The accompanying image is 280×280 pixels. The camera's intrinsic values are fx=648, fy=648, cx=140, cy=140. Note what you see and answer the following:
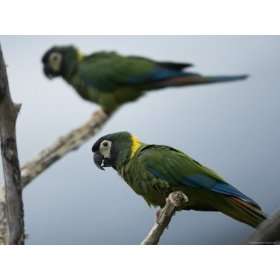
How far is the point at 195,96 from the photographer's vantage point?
290cm

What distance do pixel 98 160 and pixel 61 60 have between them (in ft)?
1.57

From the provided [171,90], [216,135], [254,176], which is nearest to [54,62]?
[171,90]

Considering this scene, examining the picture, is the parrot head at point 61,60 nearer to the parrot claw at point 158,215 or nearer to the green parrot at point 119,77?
the green parrot at point 119,77

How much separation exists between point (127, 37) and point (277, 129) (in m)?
0.79

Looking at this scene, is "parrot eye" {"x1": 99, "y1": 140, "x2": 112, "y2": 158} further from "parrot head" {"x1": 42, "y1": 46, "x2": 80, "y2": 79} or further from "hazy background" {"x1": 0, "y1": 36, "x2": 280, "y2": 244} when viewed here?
"parrot head" {"x1": 42, "y1": 46, "x2": 80, "y2": 79}

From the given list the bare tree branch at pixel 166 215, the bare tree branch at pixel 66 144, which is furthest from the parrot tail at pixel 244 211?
the bare tree branch at pixel 66 144

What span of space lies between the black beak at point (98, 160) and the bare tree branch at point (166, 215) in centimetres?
34

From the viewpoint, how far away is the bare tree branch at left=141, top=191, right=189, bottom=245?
285 centimetres

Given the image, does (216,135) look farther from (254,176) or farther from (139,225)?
(139,225)

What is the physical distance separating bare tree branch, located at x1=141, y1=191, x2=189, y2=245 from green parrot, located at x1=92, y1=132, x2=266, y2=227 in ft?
0.07

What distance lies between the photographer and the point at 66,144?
2916mm

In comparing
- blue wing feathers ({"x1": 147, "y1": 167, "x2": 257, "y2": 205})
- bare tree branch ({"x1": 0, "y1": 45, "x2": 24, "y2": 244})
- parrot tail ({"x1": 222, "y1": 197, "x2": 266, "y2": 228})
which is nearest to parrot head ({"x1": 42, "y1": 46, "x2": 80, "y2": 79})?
bare tree branch ({"x1": 0, "y1": 45, "x2": 24, "y2": 244})

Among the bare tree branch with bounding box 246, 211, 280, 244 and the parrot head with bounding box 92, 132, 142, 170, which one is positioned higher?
the parrot head with bounding box 92, 132, 142, 170
